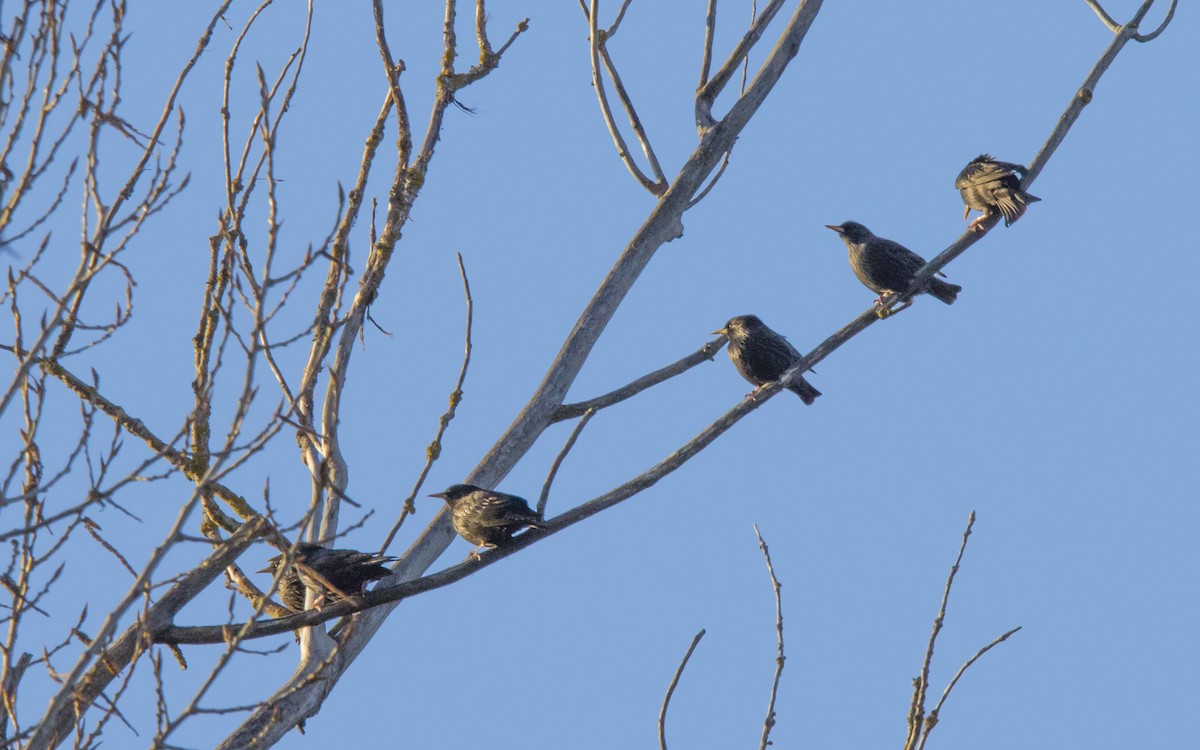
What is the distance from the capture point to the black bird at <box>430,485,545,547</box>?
20.0 ft

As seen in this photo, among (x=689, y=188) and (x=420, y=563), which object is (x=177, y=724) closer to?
(x=420, y=563)

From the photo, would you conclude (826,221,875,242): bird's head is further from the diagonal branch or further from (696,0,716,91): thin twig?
the diagonal branch

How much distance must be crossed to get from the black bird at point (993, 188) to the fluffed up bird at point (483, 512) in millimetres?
3473

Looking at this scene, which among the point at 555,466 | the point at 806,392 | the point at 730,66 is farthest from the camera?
the point at 806,392

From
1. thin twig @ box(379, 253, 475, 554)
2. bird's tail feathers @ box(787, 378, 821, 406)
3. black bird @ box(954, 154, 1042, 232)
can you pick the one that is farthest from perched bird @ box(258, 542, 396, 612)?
black bird @ box(954, 154, 1042, 232)

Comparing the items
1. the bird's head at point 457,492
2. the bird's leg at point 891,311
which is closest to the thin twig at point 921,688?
the bird's leg at point 891,311

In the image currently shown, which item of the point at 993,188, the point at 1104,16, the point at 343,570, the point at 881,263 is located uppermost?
the point at 881,263

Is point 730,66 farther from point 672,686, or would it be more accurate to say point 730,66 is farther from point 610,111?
point 672,686

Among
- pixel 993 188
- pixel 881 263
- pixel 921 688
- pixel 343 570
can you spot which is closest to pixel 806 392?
pixel 881 263

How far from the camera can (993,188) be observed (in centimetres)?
826

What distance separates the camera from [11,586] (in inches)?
165

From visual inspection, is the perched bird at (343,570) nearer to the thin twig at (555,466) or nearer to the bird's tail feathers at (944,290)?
the thin twig at (555,466)

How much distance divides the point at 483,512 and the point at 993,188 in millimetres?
4177

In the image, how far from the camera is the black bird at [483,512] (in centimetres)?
608
